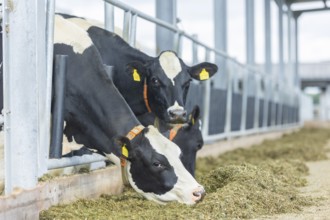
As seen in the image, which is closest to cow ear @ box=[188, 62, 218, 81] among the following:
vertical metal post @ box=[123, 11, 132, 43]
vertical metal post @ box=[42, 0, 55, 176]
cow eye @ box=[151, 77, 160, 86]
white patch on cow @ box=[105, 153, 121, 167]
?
cow eye @ box=[151, 77, 160, 86]

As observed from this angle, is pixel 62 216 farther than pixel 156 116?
No

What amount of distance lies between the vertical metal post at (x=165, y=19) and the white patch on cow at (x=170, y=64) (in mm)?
1934

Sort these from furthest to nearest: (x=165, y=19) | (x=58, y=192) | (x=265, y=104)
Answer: (x=265, y=104) < (x=165, y=19) < (x=58, y=192)

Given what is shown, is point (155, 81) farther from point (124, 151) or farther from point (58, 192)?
point (58, 192)

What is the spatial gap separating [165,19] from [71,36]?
150 inches

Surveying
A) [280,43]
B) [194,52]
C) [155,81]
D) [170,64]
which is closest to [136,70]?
[155,81]

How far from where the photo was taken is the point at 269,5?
21281 mm

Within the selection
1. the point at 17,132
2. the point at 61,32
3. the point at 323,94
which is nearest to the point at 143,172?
the point at 17,132

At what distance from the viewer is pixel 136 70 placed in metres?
7.23

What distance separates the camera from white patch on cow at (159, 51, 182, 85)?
23.7 feet

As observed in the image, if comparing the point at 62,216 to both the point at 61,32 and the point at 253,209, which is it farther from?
the point at 61,32

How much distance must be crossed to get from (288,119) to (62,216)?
20157 mm

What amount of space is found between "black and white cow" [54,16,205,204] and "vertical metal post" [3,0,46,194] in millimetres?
674

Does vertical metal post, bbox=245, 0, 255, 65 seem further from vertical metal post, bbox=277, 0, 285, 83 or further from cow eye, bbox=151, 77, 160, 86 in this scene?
cow eye, bbox=151, 77, 160, 86
